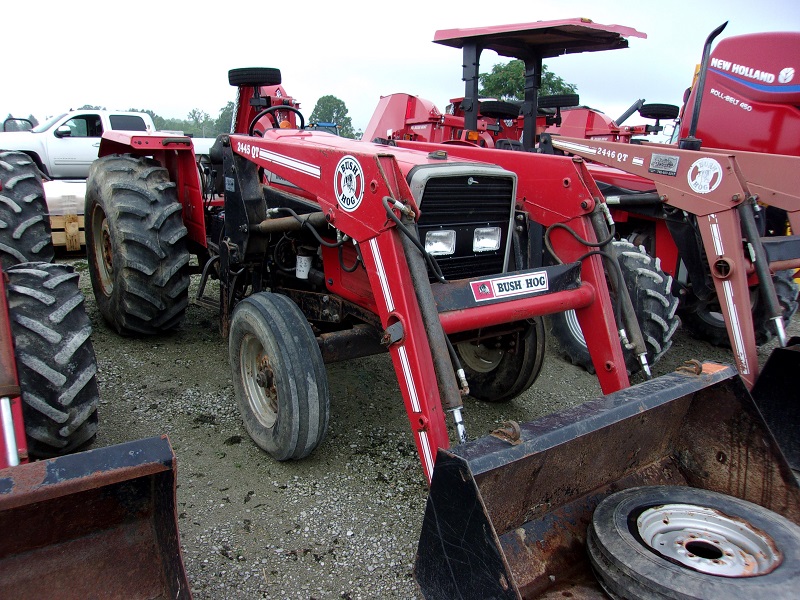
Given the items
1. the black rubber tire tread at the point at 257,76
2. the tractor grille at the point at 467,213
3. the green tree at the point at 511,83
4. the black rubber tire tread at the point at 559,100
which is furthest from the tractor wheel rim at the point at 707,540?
the green tree at the point at 511,83

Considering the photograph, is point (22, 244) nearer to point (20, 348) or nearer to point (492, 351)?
point (20, 348)

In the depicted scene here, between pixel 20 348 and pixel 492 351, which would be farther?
pixel 492 351

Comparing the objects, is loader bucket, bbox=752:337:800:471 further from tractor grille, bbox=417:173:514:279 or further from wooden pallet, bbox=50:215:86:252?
wooden pallet, bbox=50:215:86:252

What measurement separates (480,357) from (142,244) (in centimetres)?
236

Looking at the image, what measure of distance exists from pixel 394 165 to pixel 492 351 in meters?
1.77

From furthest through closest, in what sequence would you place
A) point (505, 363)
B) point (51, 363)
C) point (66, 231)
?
point (66, 231) → point (505, 363) → point (51, 363)

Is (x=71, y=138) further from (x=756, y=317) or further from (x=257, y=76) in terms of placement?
(x=756, y=317)

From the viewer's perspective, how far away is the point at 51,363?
8.95 ft

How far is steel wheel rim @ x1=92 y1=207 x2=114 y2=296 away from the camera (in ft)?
16.6

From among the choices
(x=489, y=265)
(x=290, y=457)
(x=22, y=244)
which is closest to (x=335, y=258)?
(x=489, y=265)

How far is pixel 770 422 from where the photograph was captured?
3.47 m

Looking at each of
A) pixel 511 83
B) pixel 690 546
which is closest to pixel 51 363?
pixel 690 546

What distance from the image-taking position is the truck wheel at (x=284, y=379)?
3.12m

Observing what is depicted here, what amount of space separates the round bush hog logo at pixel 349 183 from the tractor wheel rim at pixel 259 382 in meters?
1.01
